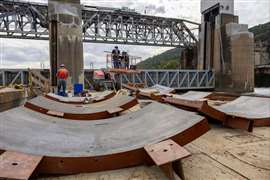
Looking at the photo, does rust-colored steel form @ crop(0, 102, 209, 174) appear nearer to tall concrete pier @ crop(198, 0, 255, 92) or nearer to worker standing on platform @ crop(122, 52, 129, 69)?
worker standing on platform @ crop(122, 52, 129, 69)

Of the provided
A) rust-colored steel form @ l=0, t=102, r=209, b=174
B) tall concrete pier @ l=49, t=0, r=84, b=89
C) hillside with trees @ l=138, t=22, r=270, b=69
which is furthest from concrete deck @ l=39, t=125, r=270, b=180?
hillside with trees @ l=138, t=22, r=270, b=69

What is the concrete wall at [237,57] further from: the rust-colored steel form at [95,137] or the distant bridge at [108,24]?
the rust-colored steel form at [95,137]

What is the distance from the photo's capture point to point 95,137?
2227mm

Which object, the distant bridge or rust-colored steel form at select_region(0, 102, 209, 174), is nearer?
rust-colored steel form at select_region(0, 102, 209, 174)

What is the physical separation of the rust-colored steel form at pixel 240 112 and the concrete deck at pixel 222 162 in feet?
0.60

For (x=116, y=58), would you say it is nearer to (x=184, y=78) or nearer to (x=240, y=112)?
(x=240, y=112)

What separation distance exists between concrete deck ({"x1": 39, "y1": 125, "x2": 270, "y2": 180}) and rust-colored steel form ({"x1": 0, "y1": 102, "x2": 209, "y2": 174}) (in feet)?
0.25

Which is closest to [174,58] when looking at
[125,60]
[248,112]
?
[125,60]

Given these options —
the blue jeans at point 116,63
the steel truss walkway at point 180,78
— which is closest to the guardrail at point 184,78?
the steel truss walkway at point 180,78

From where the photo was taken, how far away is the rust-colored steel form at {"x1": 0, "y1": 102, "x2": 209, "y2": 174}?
1.62m

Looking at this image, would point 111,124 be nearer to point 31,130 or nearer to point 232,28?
point 31,130

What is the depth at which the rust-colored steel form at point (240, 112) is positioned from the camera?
111 inches

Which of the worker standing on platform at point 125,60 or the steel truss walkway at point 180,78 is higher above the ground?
the worker standing on platform at point 125,60

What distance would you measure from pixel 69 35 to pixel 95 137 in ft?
41.3
